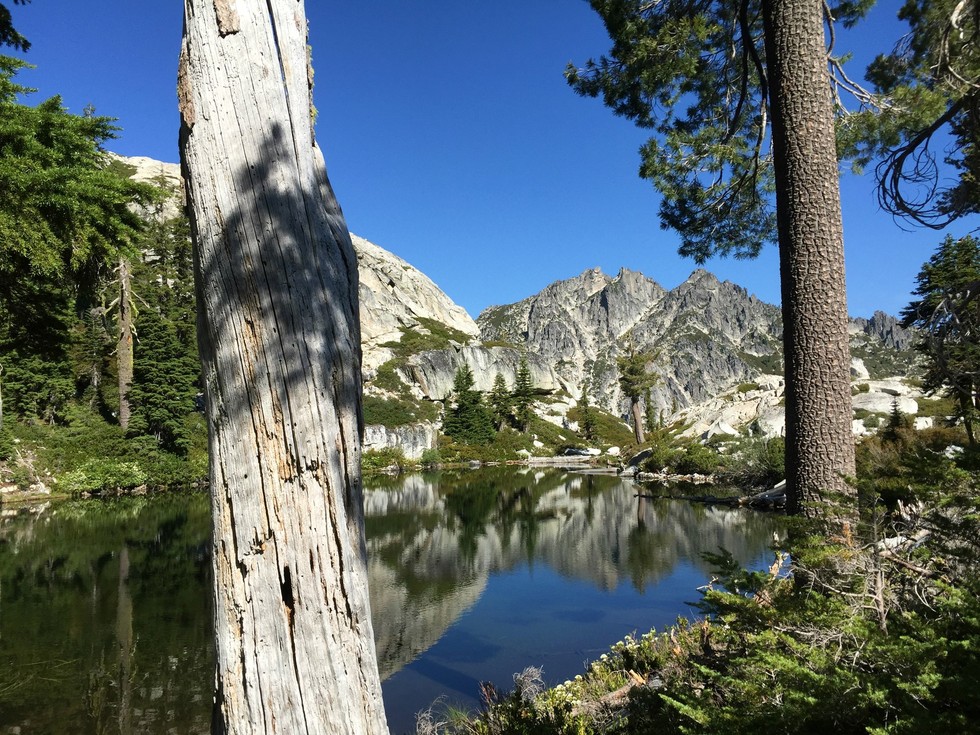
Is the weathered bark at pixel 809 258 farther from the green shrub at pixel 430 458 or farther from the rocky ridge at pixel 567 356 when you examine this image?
the green shrub at pixel 430 458

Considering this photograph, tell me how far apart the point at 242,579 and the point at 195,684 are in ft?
18.9

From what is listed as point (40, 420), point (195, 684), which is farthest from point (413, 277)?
point (195, 684)

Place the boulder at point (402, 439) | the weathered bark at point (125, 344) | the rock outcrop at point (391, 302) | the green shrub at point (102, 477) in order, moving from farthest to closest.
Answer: the rock outcrop at point (391, 302), the boulder at point (402, 439), the weathered bark at point (125, 344), the green shrub at point (102, 477)

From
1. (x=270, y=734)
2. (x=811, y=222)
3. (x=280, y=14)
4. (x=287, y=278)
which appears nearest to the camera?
(x=270, y=734)

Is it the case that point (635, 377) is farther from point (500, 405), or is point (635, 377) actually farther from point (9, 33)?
point (9, 33)

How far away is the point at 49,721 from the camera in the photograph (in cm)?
510

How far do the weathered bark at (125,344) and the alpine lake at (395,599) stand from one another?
26.7 feet

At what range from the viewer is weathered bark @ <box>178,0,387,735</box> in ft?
5.35

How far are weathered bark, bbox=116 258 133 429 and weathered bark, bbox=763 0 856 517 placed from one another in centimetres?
2810

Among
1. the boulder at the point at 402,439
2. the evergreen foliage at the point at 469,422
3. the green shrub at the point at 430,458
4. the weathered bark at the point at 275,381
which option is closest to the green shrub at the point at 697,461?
the green shrub at the point at 430,458

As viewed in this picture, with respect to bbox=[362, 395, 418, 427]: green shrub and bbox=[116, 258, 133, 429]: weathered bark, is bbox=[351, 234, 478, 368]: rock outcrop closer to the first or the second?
bbox=[362, 395, 418, 427]: green shrub

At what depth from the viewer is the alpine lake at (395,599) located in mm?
5836

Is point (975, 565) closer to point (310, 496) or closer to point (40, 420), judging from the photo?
point (310, 496)

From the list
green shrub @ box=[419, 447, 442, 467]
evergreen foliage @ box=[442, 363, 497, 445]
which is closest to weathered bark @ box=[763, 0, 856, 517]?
green shrub @ box=[419, 447, 442, 467]
